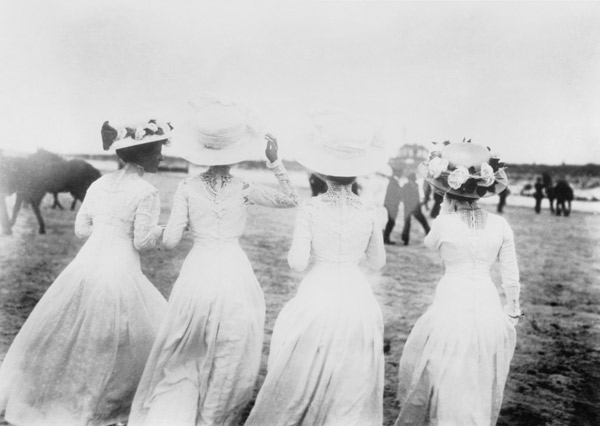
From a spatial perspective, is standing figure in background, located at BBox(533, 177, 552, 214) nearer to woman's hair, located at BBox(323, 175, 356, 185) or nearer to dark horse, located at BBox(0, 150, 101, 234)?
dark horse, located at BBox(0, 150, 101, 234)

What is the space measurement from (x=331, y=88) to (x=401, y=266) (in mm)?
3215

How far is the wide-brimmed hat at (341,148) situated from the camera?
11.1 feet

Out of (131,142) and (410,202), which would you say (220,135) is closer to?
(131,142)

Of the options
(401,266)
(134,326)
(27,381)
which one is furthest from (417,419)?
(401,266)

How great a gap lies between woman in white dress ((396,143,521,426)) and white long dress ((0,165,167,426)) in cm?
170

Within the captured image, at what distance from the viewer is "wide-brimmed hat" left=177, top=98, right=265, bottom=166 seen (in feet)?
11.7

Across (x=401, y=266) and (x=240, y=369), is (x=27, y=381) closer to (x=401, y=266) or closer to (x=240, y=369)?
(x=240, y=369)

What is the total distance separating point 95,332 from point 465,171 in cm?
241

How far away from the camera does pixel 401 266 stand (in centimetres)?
969

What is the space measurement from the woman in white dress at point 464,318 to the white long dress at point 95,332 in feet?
5.58

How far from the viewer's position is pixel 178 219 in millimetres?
3492

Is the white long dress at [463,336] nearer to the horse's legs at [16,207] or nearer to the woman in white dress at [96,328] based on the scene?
the woman in white dress at [96,328]

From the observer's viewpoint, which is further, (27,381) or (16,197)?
(16,197)

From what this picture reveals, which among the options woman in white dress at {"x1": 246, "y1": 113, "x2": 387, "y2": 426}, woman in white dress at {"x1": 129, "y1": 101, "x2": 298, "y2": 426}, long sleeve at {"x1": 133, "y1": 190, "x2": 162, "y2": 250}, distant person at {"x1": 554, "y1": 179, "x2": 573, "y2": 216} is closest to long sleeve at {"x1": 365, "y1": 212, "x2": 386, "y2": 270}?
woman in white dress at {"x1": 246, "y1": 113, "x2": 387, "y2": 426}
